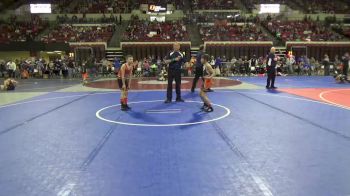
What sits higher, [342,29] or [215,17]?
[215,17]

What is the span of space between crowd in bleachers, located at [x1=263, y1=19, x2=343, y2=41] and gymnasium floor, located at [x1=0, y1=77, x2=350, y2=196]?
21.8 m

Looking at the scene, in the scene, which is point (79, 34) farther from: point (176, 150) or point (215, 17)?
point (176, 150)

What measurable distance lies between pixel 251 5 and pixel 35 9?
879 inches

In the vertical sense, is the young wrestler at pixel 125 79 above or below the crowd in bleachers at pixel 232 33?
below

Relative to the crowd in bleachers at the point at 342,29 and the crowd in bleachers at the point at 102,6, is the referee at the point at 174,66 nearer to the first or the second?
the crowd in bleachers at the point at 342,29

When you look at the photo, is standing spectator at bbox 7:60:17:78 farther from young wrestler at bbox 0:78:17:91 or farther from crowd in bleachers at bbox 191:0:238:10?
crowd in bleachers at bbox 191:0:238:10

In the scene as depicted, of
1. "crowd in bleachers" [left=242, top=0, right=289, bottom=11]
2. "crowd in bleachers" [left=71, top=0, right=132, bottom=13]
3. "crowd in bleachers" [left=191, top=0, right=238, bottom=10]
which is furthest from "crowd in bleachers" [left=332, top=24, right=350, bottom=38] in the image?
"crowd in bleachers" [left=71, top=0, right=132, bottom=13]

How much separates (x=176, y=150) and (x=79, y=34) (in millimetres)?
26598

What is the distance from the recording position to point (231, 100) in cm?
1052

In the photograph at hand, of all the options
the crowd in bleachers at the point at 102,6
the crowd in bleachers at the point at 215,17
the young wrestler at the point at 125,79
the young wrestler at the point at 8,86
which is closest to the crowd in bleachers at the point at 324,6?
the crowd in bleachers at the point at 215,17

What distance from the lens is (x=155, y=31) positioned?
30.2m

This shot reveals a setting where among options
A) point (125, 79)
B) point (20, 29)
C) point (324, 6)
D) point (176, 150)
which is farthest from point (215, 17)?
point (176, 150)

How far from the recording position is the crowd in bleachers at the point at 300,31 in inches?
1165

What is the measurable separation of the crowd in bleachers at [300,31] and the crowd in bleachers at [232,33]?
1656 millimetres
